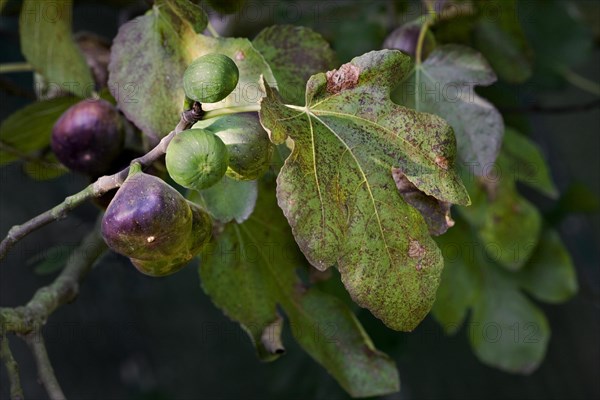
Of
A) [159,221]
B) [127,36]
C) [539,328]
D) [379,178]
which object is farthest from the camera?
[539,328]

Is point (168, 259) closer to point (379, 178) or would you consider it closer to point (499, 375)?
point (379, 178)

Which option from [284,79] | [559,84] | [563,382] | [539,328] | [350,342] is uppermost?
[284,79]

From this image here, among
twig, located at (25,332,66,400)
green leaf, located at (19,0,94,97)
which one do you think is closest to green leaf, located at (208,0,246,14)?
green leaf, located at (19,0,94,97)

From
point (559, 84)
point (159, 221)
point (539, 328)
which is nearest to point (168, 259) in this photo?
point (159, 221)

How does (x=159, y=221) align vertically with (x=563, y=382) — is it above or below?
above

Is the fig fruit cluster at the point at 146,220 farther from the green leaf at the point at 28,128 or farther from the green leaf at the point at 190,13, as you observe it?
the green leaf at the point at 28,128

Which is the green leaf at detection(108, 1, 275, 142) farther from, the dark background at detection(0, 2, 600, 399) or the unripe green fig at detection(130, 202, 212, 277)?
the dark background at detection(0, 2, 600, 399)

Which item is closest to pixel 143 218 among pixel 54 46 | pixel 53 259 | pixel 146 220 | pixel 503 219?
pixel 146 220
